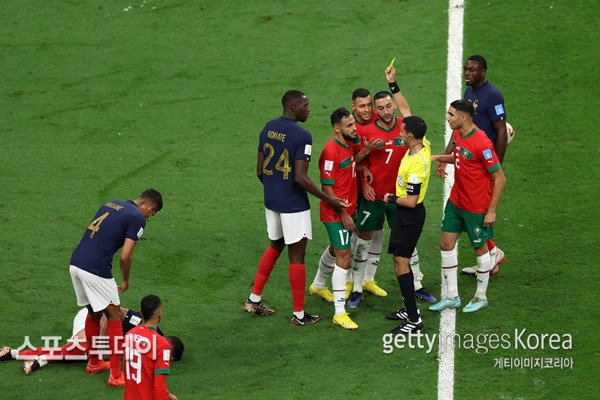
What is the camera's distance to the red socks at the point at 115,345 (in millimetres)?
9133

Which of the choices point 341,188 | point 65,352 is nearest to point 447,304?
point 341,188

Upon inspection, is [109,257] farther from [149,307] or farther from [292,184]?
[292,184]

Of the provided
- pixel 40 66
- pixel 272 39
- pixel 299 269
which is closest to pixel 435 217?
pixel 299 269

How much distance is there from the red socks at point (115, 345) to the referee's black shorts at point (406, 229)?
2744 mm

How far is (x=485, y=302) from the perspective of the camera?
10289mm

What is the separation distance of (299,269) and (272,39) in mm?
6044

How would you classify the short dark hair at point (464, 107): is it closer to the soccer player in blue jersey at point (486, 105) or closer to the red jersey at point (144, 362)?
the soccer player in blue jersey at point (486, 105)

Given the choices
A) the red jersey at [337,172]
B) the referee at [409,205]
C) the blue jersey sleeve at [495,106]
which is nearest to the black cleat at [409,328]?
the referee at [409,205]

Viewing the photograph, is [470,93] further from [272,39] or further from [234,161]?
[272,39]

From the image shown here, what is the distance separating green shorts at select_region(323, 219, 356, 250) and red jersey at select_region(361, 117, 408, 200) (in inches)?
20.7

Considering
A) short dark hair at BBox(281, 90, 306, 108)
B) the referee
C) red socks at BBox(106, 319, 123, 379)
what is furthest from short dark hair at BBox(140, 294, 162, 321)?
the referee

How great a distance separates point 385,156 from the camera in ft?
33.3

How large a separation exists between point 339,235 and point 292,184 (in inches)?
27.7

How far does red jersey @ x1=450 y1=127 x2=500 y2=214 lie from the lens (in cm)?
978
